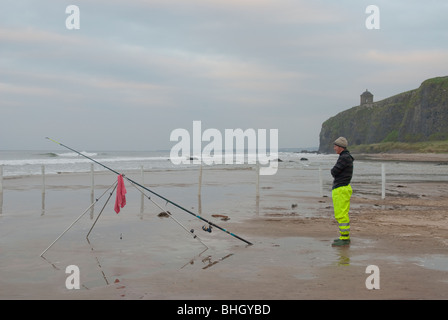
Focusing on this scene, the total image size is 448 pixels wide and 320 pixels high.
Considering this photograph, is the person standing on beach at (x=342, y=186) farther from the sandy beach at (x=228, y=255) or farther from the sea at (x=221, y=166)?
the sea at (x=221, y=166)

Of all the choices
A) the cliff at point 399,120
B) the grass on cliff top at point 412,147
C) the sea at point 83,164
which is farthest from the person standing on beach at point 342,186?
the cliff at point 399,120

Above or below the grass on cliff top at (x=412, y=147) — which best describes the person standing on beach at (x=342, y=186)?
below

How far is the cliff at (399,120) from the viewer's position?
10062 centimetres

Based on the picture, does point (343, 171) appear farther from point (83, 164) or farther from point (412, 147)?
point (412, 147)

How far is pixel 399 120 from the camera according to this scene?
126 meters

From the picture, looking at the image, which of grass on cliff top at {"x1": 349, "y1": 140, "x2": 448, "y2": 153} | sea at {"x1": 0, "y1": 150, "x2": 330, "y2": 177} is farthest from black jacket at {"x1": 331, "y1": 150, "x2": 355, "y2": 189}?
grass on cliff top at {"x1": 349, "y1": 140, "x2": 448, "y2": 153}

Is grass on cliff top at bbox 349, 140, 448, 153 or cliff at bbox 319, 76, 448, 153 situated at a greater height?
cliff at bbox 319, 76, 448, 153

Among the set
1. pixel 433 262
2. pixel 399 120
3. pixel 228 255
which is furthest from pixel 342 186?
pixel 399 120

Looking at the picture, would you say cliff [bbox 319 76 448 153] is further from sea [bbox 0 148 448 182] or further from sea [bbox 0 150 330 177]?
sea [bbox 0 148 448 182]

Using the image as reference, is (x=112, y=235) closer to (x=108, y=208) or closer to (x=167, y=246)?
(x=167, y=246)

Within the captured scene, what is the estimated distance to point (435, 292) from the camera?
5.61 m

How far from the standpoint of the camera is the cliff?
101 m
